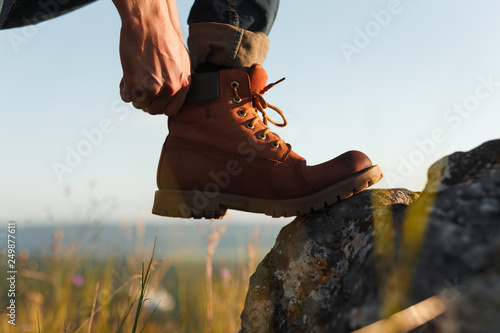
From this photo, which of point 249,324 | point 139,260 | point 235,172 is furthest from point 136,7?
point 139,260

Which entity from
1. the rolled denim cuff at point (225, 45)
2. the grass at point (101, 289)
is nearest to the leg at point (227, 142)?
the rolled denim cuff at point (225, 45)

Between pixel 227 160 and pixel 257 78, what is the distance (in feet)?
1.36

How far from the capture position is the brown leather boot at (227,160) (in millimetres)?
1912

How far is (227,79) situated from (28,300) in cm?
215

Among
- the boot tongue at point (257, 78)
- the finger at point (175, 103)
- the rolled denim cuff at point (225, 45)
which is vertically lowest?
the finger at point (175, 103)

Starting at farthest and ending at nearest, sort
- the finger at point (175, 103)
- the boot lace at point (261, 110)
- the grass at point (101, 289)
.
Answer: the grass at point (101, 289), the boot lace at point (261, 110), the finger at point (175, 103)

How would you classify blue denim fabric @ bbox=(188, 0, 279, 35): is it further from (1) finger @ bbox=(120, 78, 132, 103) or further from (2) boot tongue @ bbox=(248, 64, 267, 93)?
(1) finger @ bbox=(120, 78, 132, 103)

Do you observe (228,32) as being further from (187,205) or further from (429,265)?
(429,265)

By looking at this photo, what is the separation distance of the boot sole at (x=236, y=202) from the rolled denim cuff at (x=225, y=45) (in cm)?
61

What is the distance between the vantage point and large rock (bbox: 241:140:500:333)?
2.53ft

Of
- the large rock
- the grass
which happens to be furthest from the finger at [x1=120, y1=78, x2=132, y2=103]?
the large rock

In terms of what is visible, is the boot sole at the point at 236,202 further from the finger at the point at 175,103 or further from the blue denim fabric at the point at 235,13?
the blue denim fabric at the point at 235,13

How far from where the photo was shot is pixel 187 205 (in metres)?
1.94

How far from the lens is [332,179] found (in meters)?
1.81
